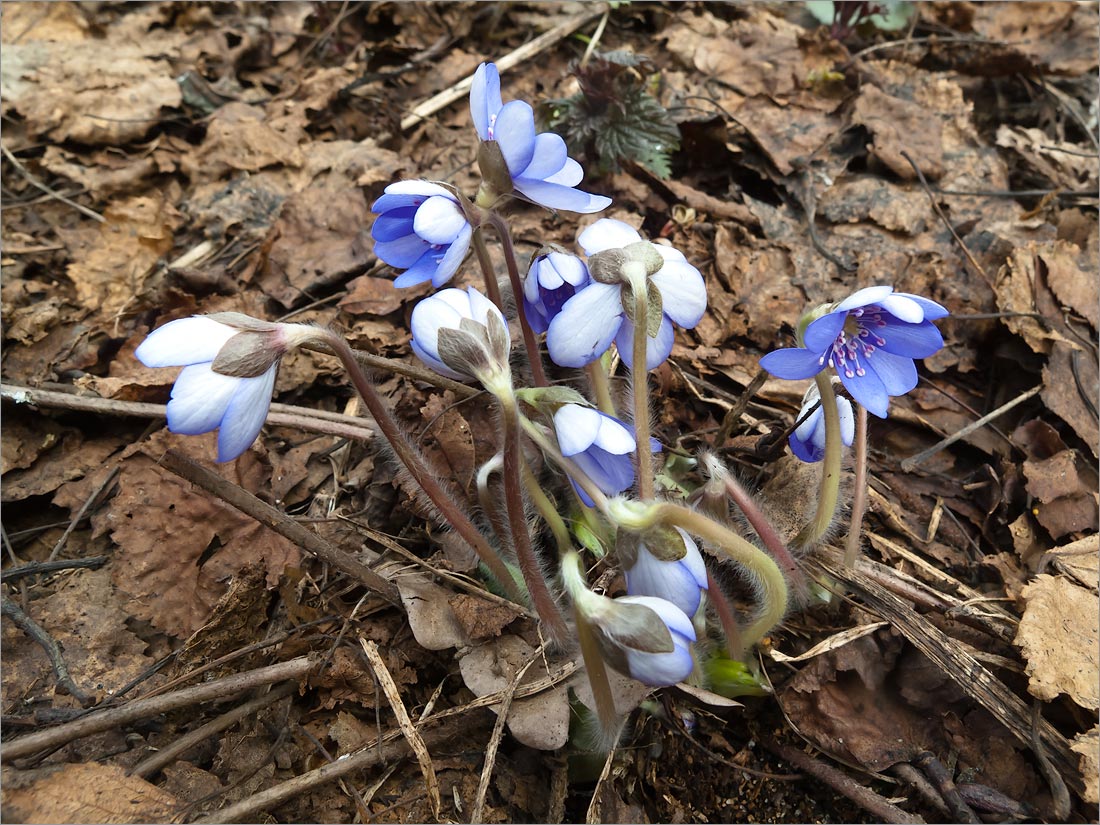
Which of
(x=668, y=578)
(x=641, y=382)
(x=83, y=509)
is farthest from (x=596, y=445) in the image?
(x=83, y=509)

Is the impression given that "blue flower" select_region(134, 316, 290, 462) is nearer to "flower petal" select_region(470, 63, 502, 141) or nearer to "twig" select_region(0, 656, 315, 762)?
"twig" select_region(0, 656, 315, 762)

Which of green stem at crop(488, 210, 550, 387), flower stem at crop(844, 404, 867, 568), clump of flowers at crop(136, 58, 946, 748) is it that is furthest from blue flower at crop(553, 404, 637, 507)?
flower stem at crop(844, 404, 867, 568)

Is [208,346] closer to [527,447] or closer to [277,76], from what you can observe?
[527,447]

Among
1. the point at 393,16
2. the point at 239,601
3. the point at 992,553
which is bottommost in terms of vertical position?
the point at 992,553

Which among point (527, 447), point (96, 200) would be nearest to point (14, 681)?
point (527, 447)

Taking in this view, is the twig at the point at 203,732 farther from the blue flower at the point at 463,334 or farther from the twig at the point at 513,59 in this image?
→ the twig at the point at 513,59

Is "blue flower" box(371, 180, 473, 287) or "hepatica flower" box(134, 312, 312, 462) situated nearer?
"hepatica flower" box(134, 312, 312, 462)

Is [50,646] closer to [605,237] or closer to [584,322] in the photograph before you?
[584,322]
